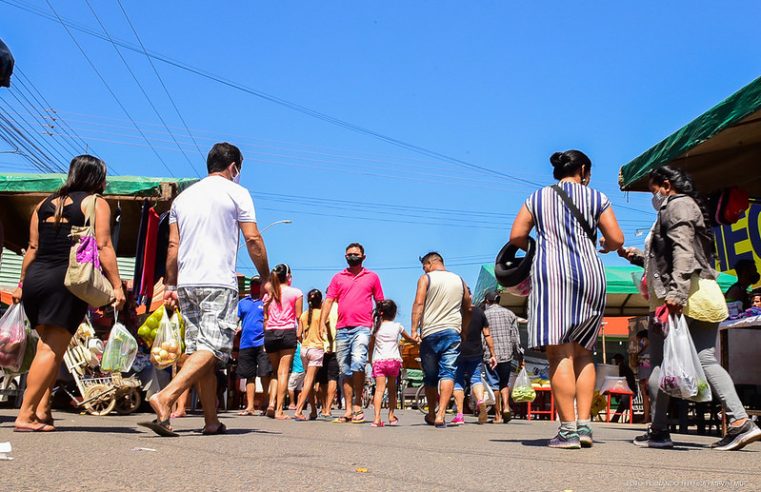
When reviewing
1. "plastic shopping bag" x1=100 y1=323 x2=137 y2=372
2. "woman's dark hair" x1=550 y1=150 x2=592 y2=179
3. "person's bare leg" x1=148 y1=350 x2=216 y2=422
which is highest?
"woman's dark hair" x1=550 y1=150 x2=592 y2=179

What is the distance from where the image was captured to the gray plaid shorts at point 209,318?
596cm

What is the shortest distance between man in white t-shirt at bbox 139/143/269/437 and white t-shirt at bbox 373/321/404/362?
4.06 m

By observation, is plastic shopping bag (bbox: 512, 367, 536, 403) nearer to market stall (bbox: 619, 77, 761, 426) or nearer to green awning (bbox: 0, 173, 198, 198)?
market stall (bbox: 619, 77, 761, 426)

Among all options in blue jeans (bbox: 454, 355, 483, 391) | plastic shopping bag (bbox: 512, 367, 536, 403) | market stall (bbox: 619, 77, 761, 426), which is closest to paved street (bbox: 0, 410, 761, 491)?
market stall (bbox: 619, 77, 761, 426)

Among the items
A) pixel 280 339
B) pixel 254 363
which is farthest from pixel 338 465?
pixel 254 363

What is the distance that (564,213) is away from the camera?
19.8ft

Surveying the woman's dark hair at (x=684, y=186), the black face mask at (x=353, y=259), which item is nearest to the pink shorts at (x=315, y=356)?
the black face mask at (x=353, y=259)

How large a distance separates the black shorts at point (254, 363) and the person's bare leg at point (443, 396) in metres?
3.16

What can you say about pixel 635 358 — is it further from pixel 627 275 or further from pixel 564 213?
pixel 564 213

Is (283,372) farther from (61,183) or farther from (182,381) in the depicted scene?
(182,381)

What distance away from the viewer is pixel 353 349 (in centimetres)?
1029

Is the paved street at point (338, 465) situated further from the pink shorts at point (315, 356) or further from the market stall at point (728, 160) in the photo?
the pink shorts at point (315, 356)

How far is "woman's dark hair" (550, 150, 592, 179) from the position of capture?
6270mm

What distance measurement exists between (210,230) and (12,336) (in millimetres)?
1605
